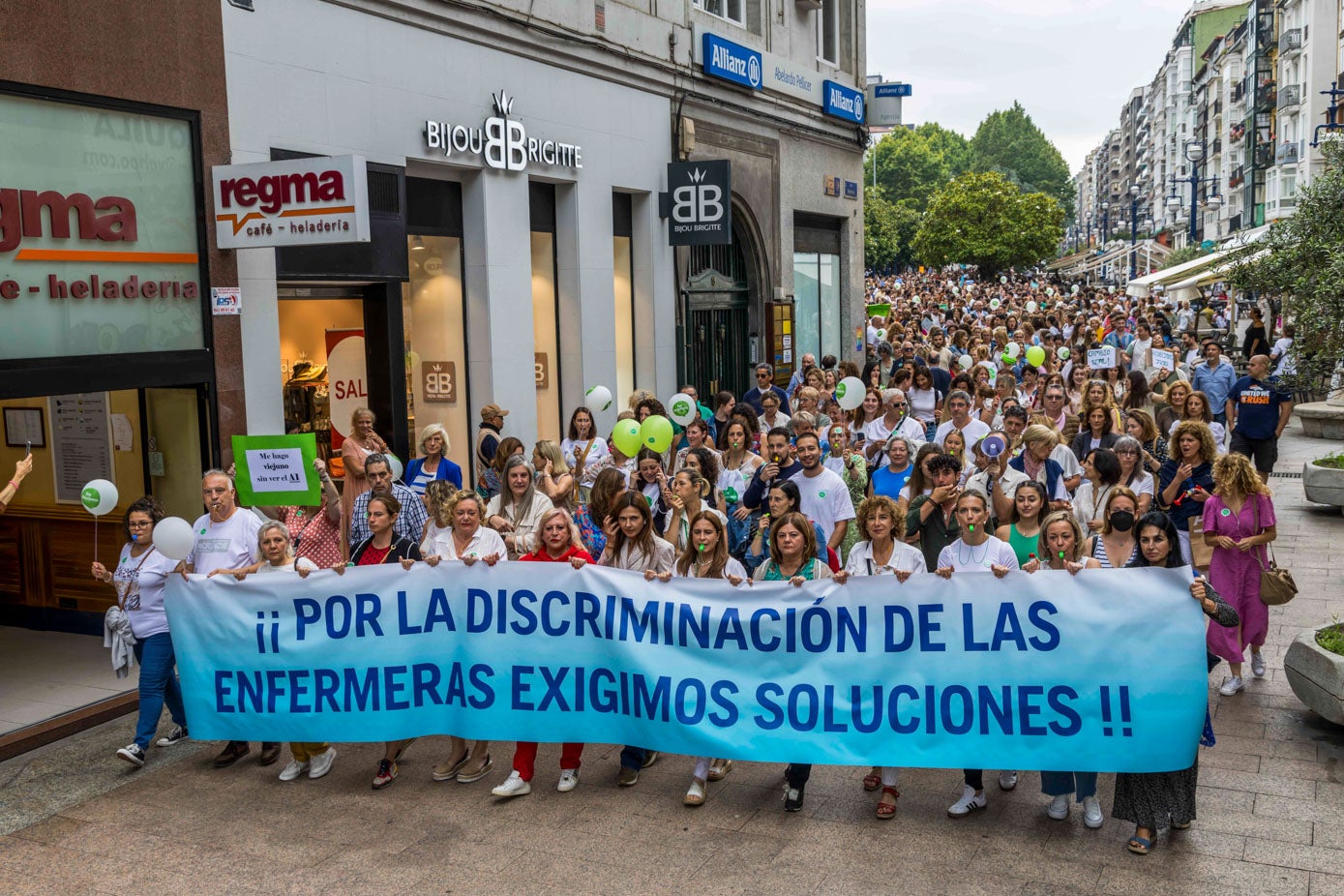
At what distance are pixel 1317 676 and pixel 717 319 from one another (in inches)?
544

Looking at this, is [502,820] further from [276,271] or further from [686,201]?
[686,201]

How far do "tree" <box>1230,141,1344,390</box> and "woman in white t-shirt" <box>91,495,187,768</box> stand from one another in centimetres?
816

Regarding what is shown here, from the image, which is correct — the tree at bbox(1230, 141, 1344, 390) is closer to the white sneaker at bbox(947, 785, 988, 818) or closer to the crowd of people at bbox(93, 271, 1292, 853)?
the crowd of people at bbox(93, 271, 1292, 853)

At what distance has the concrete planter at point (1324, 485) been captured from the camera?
14.6 metres

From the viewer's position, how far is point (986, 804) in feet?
21.6

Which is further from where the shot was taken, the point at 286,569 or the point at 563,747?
the point at 286,569

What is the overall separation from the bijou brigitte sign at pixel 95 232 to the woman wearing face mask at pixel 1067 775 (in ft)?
23.0

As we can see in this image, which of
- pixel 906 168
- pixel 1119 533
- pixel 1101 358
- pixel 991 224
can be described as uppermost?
pixel 906 168

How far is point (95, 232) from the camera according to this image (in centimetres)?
930

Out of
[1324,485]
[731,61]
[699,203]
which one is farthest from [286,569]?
[731,61]

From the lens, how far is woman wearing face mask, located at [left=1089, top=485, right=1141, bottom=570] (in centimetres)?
695

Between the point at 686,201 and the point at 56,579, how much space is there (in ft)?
33.0

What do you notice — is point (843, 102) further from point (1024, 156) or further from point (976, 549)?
point (1024, 156)

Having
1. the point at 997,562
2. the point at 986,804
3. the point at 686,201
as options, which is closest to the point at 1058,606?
the point at 997,562
